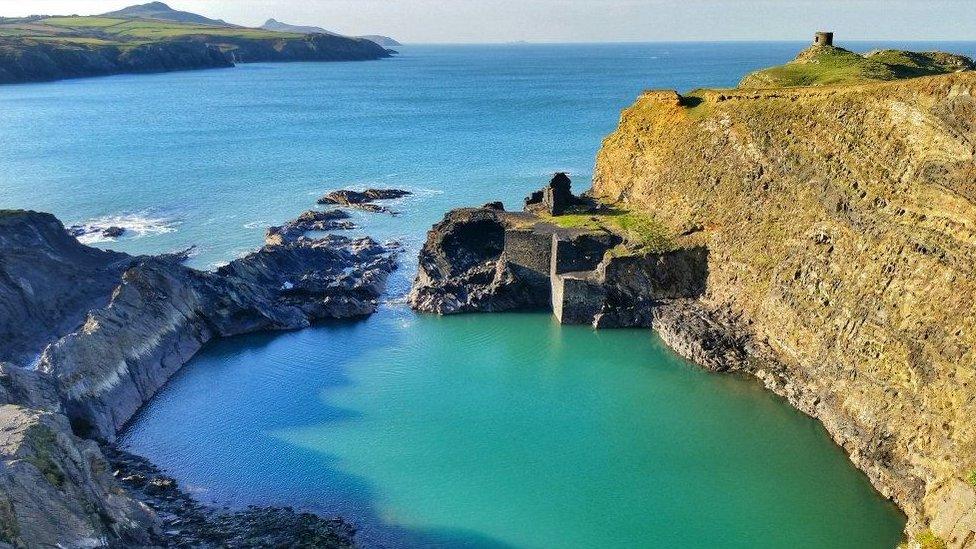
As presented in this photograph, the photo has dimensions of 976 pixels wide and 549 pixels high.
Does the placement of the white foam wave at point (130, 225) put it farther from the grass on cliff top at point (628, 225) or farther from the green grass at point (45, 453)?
the green grass at point (45, 453)

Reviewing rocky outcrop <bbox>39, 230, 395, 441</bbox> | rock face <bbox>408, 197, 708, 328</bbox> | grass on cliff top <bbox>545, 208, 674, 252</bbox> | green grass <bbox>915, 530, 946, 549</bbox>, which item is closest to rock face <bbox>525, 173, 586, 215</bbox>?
grass on cliff top <bbox>545, 208, 674, 252</bbox>

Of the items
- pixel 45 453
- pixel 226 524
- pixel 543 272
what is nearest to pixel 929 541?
pixel 226 524

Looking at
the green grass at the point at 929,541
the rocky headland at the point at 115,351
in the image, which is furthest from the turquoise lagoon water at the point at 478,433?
the green grass at the point at 929,541

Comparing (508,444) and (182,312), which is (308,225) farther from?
(508,444)

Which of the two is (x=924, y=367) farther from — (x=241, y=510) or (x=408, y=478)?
(x=241, y=510)

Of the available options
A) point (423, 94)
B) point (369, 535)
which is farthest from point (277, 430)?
point (423, 94)

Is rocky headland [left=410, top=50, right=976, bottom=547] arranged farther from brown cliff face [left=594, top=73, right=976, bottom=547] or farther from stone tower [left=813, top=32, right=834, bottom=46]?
stone tower [left=813, top=32, right=834, bottom=46]

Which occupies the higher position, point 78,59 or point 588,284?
point 78,59
